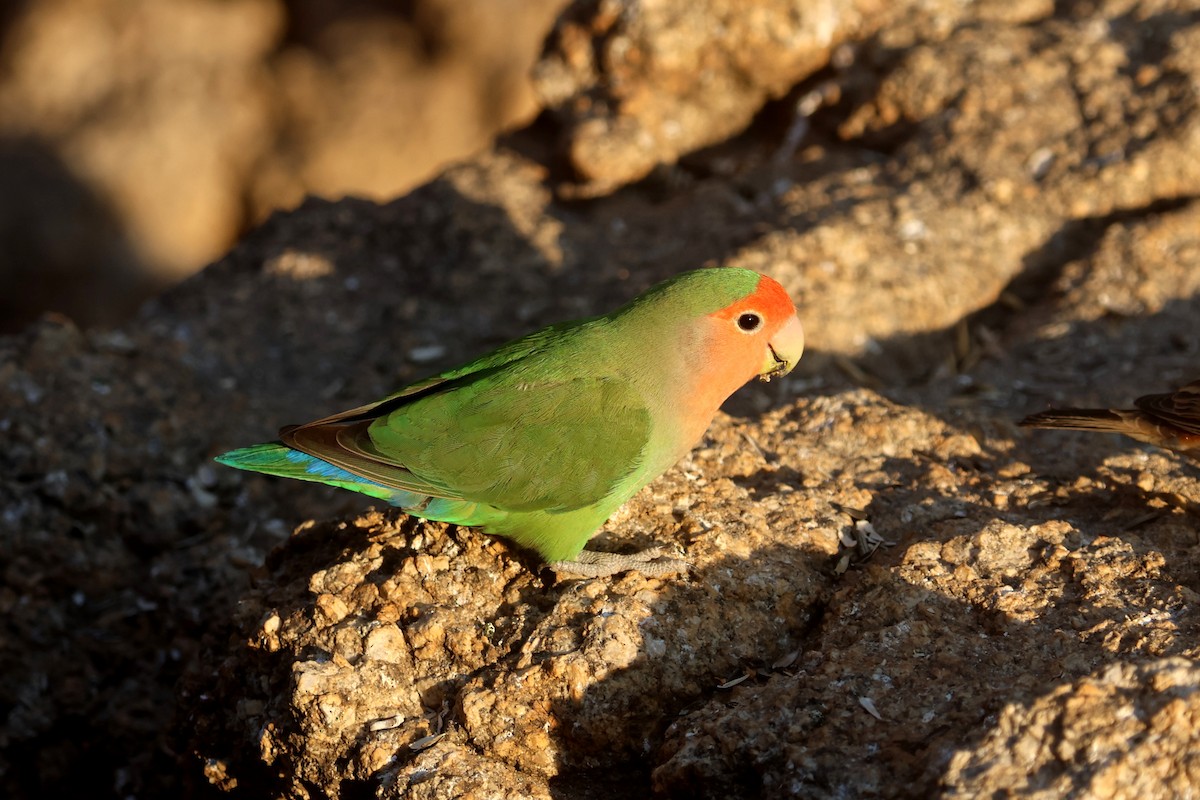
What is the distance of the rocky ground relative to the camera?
2848 mm

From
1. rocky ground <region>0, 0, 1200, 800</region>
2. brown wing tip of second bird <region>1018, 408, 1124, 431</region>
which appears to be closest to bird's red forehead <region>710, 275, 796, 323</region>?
rocky ground <region>0, 0, 1200, 800</region>

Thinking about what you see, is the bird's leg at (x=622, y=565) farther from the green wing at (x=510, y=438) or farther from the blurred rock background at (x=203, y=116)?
the blurred rock background at (x=203, y=116)

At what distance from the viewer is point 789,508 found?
363cm

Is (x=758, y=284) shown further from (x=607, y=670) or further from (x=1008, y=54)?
(x=1008, y=54)

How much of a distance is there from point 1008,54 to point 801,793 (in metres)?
4.91

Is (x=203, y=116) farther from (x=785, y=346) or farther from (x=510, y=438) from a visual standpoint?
(x=785, y=346)

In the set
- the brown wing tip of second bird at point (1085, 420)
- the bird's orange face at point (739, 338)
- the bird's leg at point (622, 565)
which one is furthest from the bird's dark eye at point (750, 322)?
the brown wing tip of second bird at point (1085, 420)

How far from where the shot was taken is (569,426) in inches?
138

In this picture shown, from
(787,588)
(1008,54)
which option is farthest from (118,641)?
(1008,54)

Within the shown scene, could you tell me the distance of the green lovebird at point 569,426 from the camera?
340 cm

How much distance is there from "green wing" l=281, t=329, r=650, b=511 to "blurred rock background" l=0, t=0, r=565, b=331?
20.9ft

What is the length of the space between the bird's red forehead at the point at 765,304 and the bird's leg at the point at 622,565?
2.89 ft

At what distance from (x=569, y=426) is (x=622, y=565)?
0.52m

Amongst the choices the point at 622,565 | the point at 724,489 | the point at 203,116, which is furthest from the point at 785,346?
the point at 203,116
